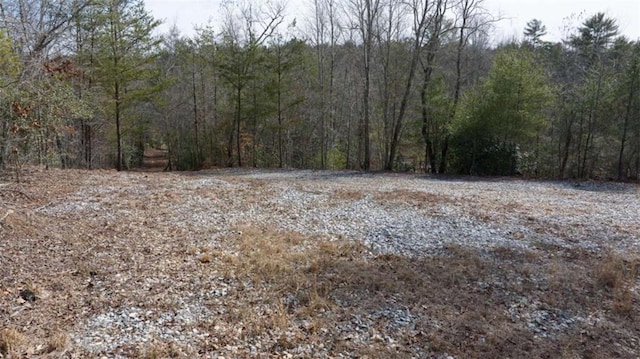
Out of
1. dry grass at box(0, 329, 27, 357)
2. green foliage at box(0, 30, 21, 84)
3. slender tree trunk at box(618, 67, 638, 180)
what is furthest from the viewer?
slender tree trunk at box(618, 67, 638, 180)

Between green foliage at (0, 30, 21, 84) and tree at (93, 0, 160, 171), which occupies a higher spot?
tree at (93, 0, 160, 171)

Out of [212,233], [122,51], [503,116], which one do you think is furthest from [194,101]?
[212,233]

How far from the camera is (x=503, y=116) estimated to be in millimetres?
12680

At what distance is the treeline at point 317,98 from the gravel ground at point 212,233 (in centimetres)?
242

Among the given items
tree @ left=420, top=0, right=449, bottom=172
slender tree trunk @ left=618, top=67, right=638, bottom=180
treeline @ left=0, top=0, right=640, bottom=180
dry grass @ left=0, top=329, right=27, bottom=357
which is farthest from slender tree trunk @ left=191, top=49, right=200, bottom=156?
slender tree trunk @ left=618, top=67, right=638, bottom=180

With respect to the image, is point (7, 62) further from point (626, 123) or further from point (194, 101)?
point (626, 123)

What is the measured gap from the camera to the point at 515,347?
127 inches

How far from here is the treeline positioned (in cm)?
941

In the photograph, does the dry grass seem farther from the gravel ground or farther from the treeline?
the treeline

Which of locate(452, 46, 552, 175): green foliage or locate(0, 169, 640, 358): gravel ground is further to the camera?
locate(452, 46, 552, 175): green foliage

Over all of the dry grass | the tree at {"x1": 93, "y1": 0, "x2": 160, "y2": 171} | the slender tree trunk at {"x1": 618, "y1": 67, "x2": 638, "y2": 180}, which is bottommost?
the dry grass

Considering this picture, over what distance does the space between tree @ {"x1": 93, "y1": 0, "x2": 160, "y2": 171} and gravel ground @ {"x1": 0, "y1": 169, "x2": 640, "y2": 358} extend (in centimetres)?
487

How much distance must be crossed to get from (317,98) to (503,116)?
28.5 ft

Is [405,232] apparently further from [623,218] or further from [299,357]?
[623,218]
